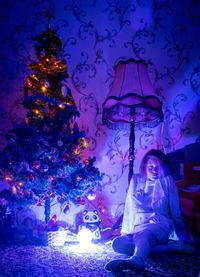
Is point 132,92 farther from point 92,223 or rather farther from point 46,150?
point 92,223

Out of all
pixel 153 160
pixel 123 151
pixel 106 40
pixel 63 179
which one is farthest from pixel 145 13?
pixel 63 179

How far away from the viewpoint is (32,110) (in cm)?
228

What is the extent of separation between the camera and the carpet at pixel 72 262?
1599mm

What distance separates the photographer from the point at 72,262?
1814 millimetres

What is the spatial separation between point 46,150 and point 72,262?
0.80 m

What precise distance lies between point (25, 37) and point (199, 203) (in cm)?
222

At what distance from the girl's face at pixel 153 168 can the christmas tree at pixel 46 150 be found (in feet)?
1.37

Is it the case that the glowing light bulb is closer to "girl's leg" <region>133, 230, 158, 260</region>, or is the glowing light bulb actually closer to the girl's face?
"girl's leg" <region>133, 230, 158, 260</region>

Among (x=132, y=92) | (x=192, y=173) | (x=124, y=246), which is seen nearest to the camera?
(x=124, y=246)

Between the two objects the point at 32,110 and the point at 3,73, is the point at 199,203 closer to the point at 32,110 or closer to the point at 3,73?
the point at 32,110

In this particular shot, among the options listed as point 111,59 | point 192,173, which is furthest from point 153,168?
point 111,59

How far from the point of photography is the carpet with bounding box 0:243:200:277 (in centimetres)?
160

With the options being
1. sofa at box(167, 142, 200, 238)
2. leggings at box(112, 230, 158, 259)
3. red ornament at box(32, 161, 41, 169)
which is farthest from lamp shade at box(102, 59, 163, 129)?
leggings at box(112, 230, 158, 259)

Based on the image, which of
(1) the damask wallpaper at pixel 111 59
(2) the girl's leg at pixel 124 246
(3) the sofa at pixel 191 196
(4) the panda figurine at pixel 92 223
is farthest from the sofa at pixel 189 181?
(4) the panda figurine at pixel 92 223
